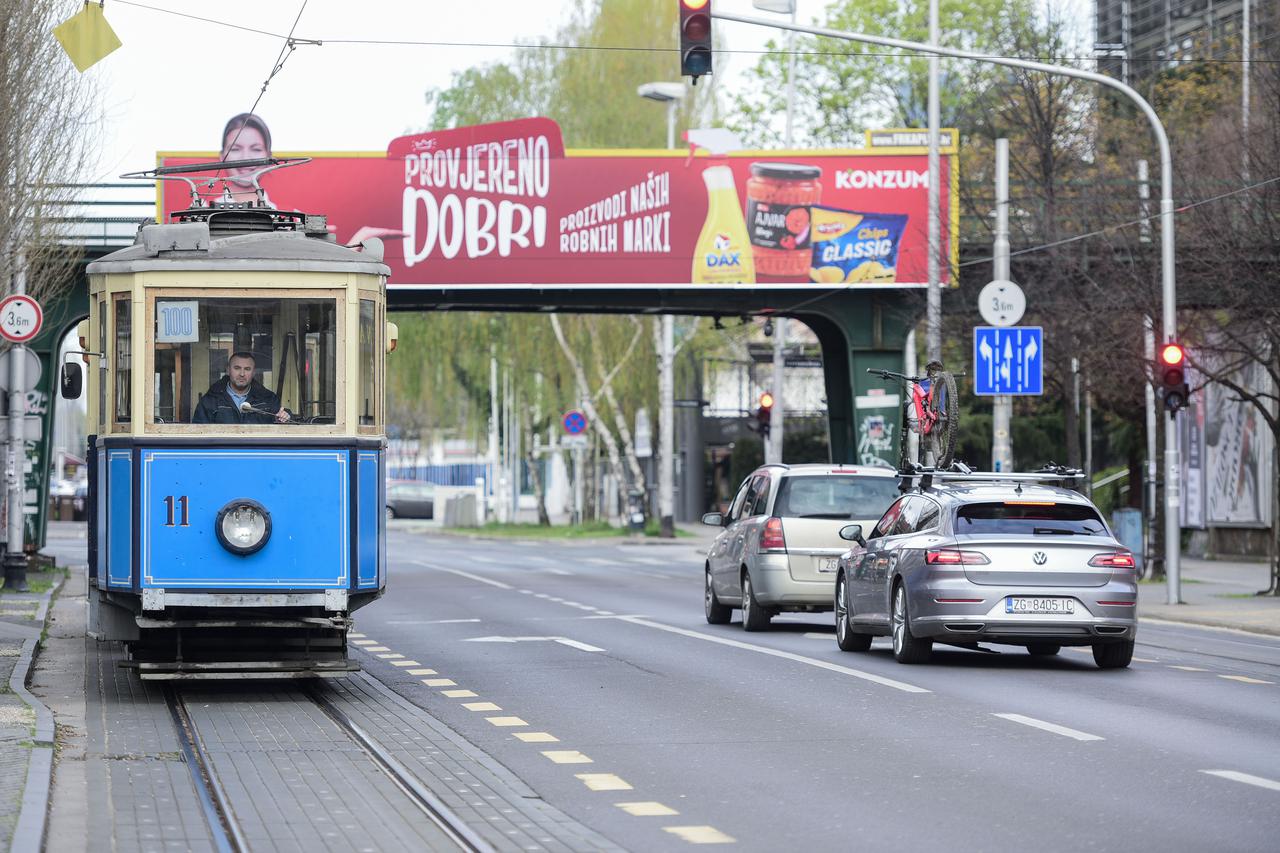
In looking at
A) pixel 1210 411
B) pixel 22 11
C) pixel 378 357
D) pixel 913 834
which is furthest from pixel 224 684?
pixel 1210 411

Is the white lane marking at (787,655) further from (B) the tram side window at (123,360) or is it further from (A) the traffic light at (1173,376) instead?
(A) the traffic light at (1173,376)

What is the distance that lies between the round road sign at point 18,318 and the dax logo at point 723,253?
51.9 ft

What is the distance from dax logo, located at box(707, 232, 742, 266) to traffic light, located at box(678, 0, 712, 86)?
17029 mm

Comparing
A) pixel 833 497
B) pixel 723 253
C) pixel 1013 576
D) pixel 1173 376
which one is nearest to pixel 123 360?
pixel 1013 576

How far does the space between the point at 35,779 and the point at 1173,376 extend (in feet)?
65.5

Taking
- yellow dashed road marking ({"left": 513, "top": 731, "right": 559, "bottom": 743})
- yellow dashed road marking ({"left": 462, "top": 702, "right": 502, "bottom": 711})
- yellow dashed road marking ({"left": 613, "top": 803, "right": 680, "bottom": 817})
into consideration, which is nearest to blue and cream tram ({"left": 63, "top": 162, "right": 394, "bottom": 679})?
yellow dashed road marking ({"left": 462, "top": 702, "right": 502, "bottom": 711})

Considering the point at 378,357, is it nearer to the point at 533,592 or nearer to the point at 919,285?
the point at 533,592

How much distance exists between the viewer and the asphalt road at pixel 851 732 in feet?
30.8

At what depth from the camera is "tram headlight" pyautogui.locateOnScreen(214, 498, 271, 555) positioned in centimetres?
1465

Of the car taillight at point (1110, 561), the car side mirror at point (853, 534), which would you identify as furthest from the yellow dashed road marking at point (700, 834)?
the car side mirror at point (853, 534)

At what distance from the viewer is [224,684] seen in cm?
1628

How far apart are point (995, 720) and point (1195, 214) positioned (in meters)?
18.7

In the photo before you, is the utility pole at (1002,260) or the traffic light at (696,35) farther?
the utility pole at (1002,260)

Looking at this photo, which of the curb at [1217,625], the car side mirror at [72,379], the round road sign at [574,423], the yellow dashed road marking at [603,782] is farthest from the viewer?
the round road sign at [574,423]
